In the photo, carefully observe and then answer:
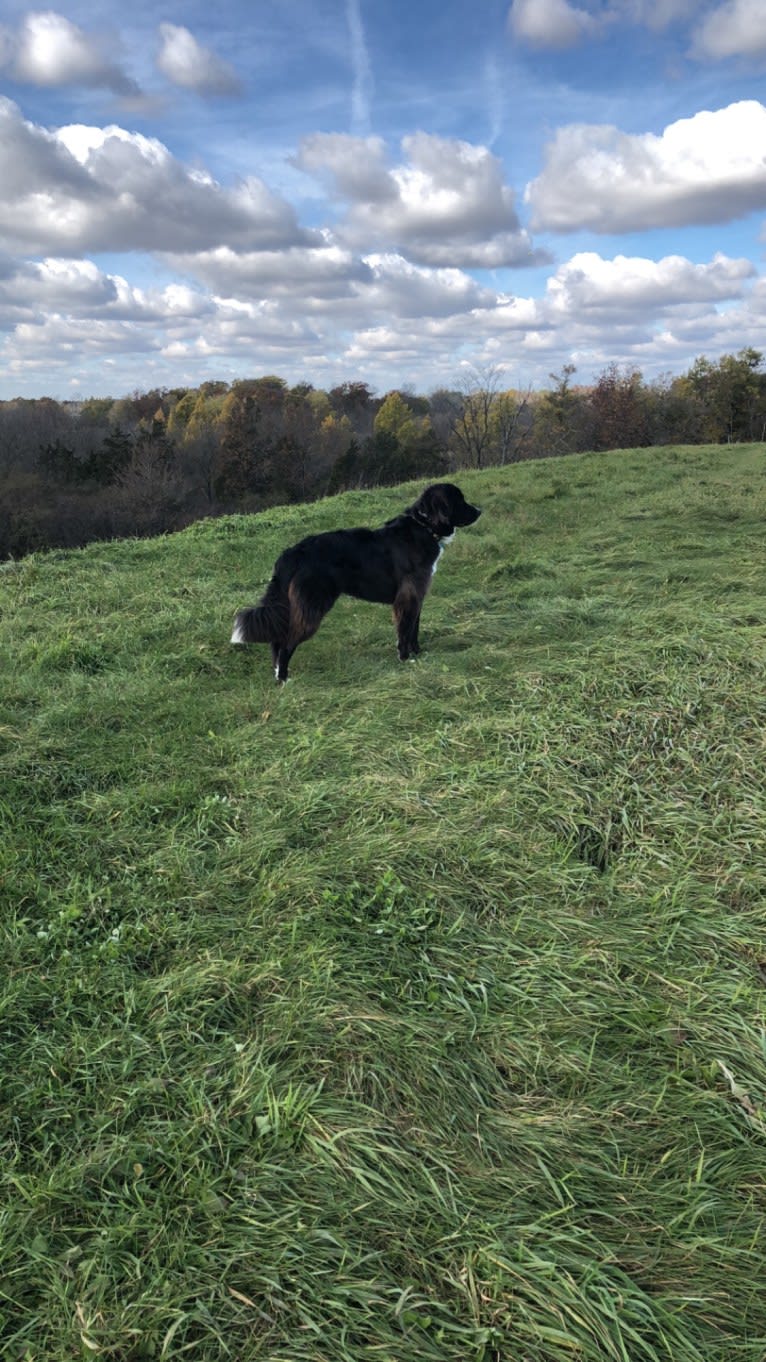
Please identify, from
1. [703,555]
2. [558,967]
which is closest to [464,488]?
[703,555]

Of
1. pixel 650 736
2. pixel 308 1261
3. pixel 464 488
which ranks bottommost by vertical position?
pixel 308 1261

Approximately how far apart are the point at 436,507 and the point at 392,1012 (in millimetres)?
4157

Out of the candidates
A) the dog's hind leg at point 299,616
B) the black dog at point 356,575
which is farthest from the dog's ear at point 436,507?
the dog's hind leg at point 299,616

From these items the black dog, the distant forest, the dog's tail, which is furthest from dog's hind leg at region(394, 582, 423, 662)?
the distant forest

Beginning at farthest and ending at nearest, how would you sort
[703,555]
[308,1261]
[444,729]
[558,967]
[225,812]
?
[703,555]
[444,729]
[225,812]
[558,967]
[308,1261]

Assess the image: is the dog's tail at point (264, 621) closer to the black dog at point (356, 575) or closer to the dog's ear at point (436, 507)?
the black dog at point (356, 575)

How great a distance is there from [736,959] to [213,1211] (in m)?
1.86

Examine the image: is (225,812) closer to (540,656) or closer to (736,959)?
(736,959)

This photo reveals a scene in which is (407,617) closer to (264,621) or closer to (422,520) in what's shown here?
(422,520)

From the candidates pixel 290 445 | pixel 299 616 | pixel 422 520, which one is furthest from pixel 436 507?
pixel 290 445

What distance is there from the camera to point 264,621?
16.9ft

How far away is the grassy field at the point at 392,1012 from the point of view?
1562 millimetres

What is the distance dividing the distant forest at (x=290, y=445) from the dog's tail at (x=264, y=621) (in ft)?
78.2

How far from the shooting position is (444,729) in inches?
168
